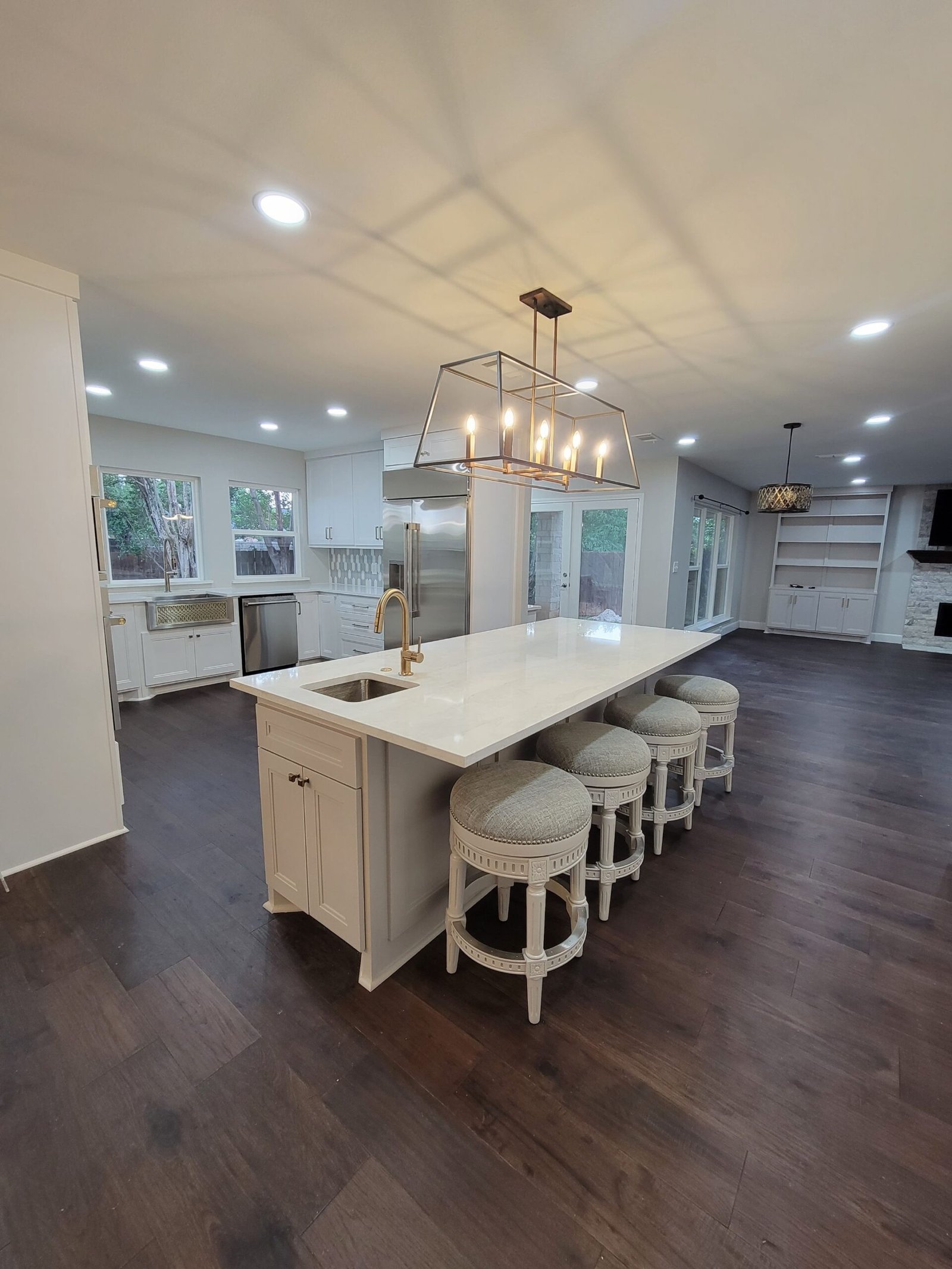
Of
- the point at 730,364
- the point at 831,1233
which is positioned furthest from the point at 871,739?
the point at 831,1233

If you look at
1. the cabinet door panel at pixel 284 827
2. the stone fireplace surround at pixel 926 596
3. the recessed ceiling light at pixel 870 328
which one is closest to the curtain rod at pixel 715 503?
the stone fireplace surround at pixel 926 596

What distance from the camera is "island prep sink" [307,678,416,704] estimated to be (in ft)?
6.53

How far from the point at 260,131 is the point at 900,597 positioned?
1013 cm

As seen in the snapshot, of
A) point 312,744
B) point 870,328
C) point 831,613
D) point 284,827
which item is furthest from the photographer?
point 831,613

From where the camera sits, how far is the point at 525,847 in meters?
1.50

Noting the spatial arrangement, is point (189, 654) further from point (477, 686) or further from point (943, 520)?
point (943, 520)

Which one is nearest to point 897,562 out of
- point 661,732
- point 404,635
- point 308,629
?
point 661,732

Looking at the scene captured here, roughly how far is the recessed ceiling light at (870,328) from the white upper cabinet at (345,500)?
403 centimetres

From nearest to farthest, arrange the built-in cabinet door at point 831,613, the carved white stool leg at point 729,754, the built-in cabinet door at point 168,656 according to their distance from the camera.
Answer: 1. the carved white stool leg at point 729,754
2. the built-in cabinet door at point 168,656
3. the built-in cabinet door at point 831,613

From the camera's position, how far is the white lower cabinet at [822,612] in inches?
332

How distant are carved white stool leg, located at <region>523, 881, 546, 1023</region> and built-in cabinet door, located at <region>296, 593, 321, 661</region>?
16.3ft

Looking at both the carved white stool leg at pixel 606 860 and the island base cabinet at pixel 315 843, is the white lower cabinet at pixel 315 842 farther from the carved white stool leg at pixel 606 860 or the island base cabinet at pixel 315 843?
the carved white stool leg at pixel 606 860

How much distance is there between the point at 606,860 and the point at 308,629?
4928 mm

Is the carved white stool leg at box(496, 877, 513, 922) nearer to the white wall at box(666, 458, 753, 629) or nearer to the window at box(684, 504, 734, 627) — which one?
the white wall at box(666, 458, 753, 629)
